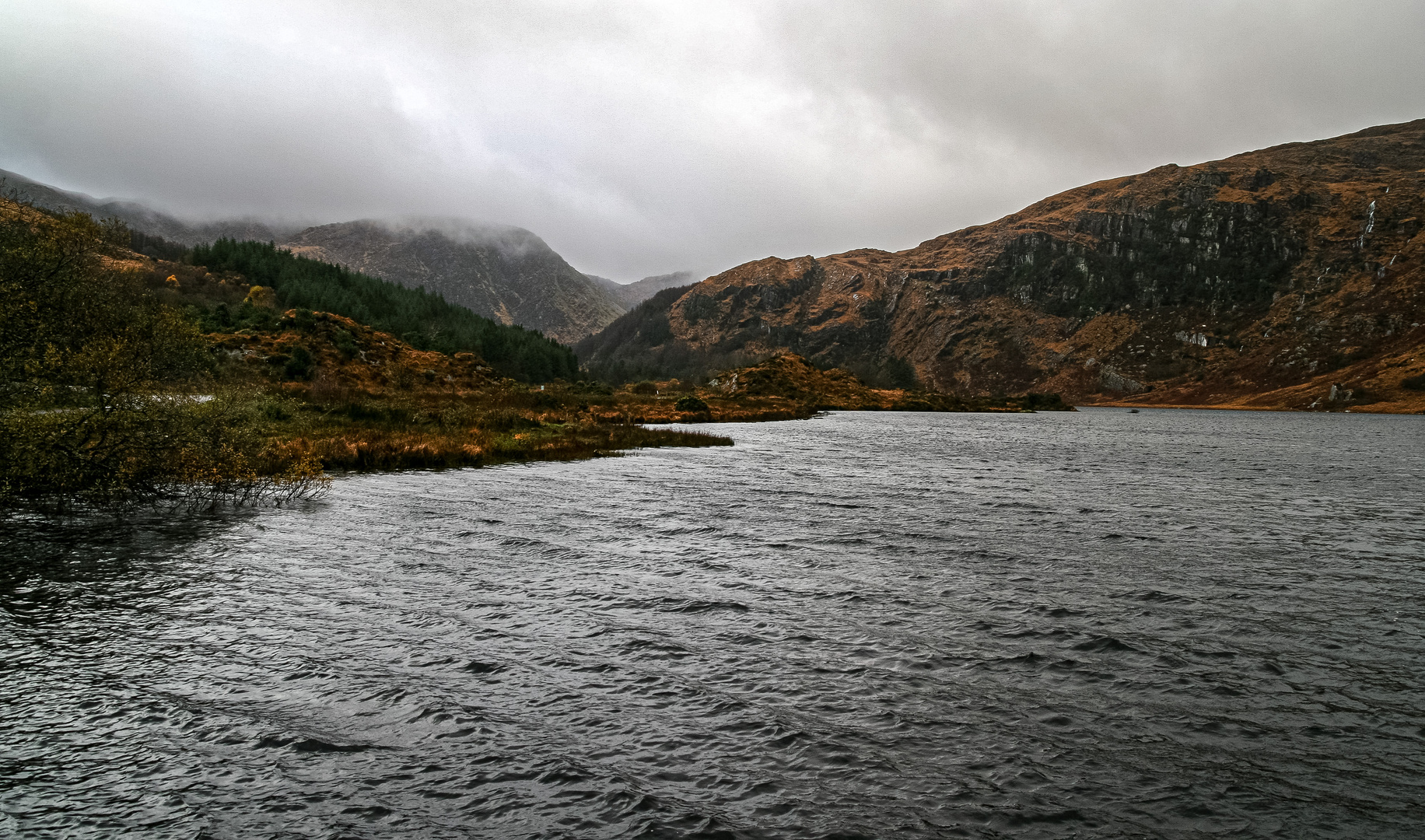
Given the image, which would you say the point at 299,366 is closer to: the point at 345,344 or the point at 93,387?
the point at 345,344

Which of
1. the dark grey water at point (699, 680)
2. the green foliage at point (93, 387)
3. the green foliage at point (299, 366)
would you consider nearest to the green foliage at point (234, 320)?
the green foliage at point (299, 366)

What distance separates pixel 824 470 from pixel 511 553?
30.9 meters

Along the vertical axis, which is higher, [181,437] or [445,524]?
[181,437]

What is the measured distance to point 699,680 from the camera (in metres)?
12.8

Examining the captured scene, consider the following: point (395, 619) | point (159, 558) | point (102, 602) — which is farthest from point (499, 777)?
point (159, 558)

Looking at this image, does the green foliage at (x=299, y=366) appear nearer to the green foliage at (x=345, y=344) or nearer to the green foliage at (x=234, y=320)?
Answer: the green foliage at (x=345, y=344)

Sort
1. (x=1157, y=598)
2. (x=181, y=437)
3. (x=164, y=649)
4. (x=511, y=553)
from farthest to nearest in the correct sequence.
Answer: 1. (x=181, y=437)
2. (x=511, y=553)
3. (x=1157, y=598)
4. (x=164, y=649)

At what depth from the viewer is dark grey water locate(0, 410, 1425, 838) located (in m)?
8.77

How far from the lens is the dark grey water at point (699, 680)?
28.8ft

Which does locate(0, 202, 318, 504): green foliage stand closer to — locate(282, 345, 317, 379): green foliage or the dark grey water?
the dark grey water

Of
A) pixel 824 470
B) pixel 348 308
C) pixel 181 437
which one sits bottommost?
pixel 824 470

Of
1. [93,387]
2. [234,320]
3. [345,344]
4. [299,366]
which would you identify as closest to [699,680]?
[93,387]

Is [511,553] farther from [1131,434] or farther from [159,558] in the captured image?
[1131,434]

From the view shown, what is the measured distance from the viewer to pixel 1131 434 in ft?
356
